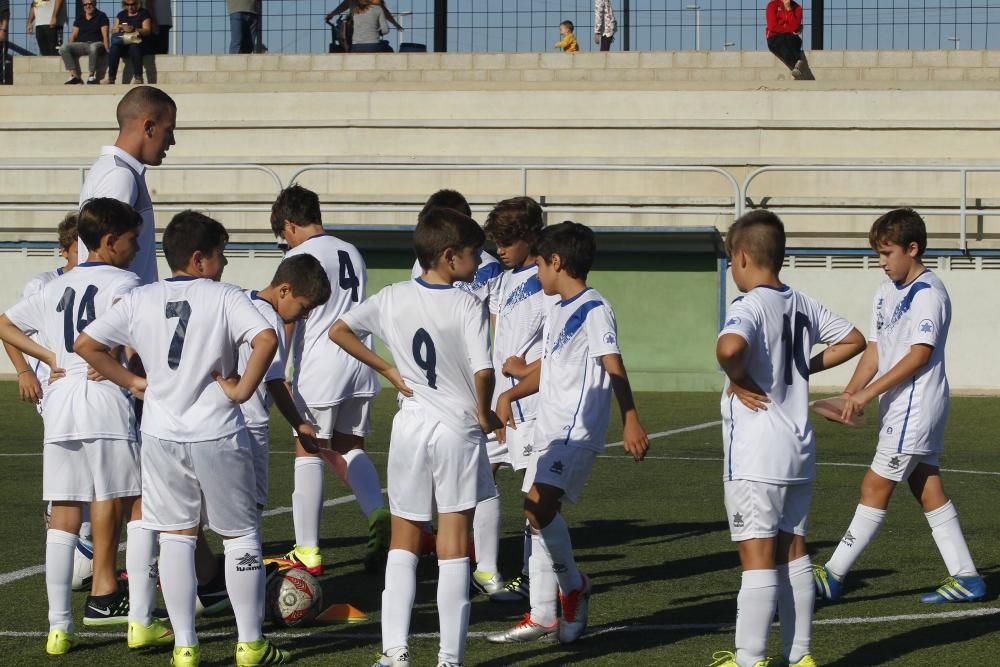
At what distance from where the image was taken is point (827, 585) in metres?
6.79

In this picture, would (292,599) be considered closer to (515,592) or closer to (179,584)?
(179,584)

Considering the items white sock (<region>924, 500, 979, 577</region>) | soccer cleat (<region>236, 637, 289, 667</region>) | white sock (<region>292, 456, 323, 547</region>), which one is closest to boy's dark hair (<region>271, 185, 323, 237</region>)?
white sock (<region>292, 456, 323, 547</region>)

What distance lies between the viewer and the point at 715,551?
805 centimetres

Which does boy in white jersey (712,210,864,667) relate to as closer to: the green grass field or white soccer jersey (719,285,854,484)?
white soccer jersey (719,285,854,484)

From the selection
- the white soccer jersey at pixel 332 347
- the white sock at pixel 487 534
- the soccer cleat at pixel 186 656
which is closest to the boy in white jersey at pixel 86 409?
the soccer cleat at pixel 186 656

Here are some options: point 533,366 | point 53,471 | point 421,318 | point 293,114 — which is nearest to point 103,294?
point 53,471

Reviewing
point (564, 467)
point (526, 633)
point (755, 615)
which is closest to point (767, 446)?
point (755, 615)

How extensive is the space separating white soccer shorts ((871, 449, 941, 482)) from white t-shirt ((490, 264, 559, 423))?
5.45 feet

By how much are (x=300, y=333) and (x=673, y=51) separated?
62.5ft

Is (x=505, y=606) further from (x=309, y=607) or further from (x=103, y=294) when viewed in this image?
(x=103, y=294)

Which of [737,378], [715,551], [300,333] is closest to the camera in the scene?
[737,378]

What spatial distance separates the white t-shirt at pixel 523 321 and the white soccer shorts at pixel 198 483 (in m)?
2.03

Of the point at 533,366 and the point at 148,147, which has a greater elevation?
the point at 148,147

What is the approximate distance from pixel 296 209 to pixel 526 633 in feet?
8.77
